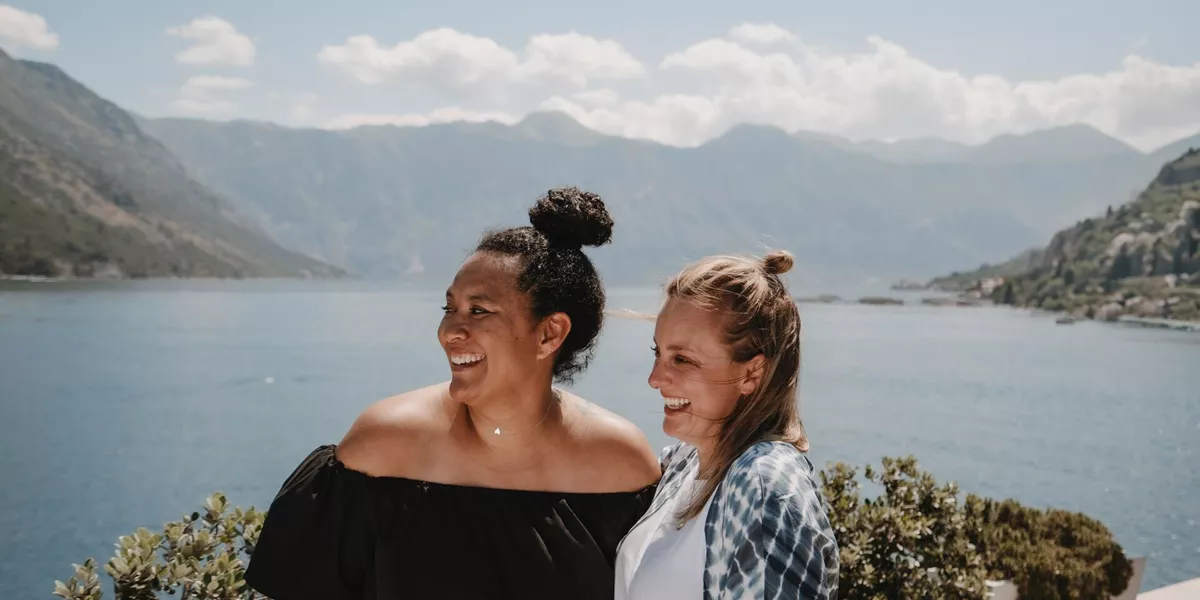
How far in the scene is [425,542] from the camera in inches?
95.7

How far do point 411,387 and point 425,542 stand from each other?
2120 inches

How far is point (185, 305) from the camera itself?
114m

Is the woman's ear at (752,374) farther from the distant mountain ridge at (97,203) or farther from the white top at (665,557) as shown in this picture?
the distant mountain ridge at (97,203)

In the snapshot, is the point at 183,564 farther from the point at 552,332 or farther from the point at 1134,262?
the point at 1134,262

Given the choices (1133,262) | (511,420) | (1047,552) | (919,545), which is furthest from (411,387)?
(1133,262)

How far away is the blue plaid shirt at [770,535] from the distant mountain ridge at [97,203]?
107 m

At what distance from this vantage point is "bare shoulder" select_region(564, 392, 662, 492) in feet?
8.58

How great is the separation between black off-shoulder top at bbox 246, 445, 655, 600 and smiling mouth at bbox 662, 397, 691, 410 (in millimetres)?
750

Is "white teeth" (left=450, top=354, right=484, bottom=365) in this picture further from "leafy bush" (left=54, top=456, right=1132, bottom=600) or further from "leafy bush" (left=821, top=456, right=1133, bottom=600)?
"leafy bush" (left=821, top=456, right=1133, bottom=600)

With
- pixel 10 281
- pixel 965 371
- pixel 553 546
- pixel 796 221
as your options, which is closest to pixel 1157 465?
pixel 965 371

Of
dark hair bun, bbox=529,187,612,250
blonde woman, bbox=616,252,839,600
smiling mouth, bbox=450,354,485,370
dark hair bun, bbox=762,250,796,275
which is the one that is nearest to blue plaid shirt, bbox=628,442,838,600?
blonde woman, bbox=616,252,839,600

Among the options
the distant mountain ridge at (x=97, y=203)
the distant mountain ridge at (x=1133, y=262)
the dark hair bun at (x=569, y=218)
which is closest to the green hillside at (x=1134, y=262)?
the distant mountain ridge at (x=1133, y=262)

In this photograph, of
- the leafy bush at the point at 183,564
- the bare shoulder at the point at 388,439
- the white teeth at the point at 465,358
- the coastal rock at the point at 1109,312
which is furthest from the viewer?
the coastal rock at the point at 1109,312

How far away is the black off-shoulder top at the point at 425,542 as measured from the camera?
243 centimetres
